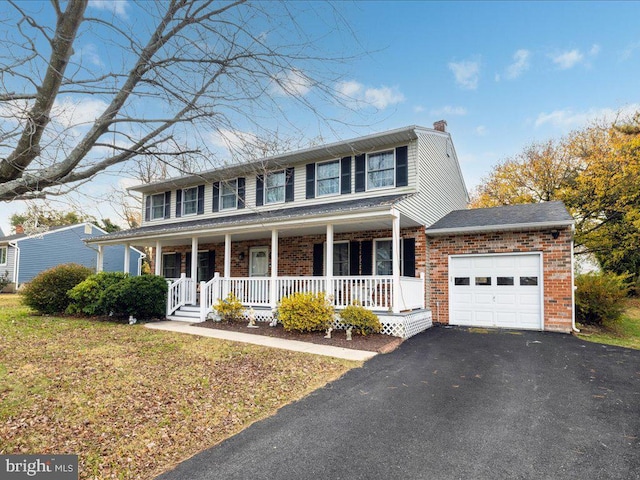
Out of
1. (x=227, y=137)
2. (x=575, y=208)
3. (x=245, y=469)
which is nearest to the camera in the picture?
(x=245, y=469)

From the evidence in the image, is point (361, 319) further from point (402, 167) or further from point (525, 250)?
point (525, 250)

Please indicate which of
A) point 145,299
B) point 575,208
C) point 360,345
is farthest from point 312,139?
point 575,208

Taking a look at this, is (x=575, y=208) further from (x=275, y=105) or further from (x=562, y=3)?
(x=275, y=105)

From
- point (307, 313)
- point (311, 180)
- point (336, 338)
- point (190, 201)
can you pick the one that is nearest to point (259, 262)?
point (311, 180)

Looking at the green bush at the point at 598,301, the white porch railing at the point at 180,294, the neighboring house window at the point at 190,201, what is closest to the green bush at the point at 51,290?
the white porch railing at the point at 180,294

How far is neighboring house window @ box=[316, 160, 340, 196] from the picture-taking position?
13.1 m

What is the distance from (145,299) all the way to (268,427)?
29.7 feet

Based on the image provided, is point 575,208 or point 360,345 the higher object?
point 575,208

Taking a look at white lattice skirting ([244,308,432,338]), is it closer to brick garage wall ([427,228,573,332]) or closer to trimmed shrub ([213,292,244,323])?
brick garage wall ([427,228,573,332])

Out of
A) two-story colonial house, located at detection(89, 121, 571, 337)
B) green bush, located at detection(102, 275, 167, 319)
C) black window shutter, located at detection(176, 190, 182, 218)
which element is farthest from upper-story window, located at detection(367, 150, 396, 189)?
black window shutter, located at detection(176, 190, 182, 218)

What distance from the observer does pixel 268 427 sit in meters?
4.34

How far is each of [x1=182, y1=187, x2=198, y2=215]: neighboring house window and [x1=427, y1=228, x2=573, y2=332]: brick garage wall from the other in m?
10.4

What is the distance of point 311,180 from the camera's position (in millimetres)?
13484

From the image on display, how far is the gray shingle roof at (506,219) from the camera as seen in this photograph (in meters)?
10.3
